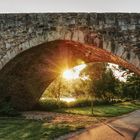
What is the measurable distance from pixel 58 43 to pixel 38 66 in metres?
4.04

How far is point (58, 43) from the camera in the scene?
14156 millimetres

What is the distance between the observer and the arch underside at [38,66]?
14.8m

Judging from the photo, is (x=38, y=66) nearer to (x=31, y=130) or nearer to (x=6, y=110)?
(x=6, y=110)

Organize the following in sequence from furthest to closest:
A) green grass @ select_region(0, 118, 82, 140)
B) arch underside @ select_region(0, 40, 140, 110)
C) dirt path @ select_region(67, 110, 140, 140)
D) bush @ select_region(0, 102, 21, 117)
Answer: bush @ select_region(0, 102, 21, 117) → arch underside @ select_region(0, 40, 140, 110) → dirt path @ select_region(67, 110, 140, 140) → green grass @ select_region(0, 118, 82, 140)

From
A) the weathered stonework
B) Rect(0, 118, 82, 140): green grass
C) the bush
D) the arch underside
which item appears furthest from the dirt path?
the bush

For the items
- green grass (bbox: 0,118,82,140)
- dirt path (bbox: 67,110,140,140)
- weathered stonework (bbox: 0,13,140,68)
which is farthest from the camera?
weathered stonework (bbox: 0,13,140,68)

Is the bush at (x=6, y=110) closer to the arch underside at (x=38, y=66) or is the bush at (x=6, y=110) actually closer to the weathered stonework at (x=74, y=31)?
the arch underside at (x=38, y=66)

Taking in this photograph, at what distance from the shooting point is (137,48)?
12.1 m

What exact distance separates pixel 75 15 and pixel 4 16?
3123mm

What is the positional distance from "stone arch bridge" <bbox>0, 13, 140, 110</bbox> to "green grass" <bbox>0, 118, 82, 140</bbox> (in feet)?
8.07

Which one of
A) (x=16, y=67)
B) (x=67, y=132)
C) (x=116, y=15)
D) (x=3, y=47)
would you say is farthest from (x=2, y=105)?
(x=116, y=15)

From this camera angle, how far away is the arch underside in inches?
583

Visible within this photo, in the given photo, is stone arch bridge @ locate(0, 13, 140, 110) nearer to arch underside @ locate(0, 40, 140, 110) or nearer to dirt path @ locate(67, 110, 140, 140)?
arch underside @ locate(0, 40, 140, 110)

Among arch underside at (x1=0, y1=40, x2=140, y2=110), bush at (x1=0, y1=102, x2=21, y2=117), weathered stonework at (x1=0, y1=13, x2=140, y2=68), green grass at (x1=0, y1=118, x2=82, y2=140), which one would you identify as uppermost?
weathered stonework at (x1=0, y1=13, x2=140, y2=68)
